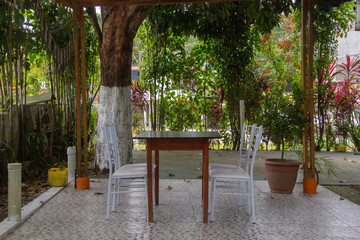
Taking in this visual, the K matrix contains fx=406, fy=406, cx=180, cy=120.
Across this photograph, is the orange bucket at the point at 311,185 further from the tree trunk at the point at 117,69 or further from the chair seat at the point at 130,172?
the tree trunk at the point at 117,69

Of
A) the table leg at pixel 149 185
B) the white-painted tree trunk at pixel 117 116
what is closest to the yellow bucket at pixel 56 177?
the white-painted tree trunk at pixel 117 116

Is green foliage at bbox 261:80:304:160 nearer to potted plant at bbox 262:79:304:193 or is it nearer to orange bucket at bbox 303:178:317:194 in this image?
potted plant at bbox 262:79:304:193

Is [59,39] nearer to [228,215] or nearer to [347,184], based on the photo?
[228,215]

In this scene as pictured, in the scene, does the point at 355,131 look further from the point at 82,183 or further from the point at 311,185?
the point at 82,183

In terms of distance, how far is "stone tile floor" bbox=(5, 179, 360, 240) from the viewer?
3527 mm

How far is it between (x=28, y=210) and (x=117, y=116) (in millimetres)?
2390

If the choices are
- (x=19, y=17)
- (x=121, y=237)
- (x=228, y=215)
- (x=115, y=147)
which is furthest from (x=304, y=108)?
(x=19, y=17)

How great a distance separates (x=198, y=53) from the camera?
A: 9.46m

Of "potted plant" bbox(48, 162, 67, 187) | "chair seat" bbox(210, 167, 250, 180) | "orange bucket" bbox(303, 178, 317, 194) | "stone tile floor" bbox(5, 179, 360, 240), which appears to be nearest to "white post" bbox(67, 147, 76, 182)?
"potted plant" bbox(48, 162, 67, 187)

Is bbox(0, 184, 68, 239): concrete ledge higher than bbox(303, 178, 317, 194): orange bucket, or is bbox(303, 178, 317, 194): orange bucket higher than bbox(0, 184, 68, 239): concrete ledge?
bbox(303, 178, 317, 194): orange bucket

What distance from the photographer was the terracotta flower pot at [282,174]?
5031 millimetres

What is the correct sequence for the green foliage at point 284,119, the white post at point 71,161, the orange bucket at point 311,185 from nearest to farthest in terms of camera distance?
the green foliage at point 284,119
the orange bucket at point 311,185
the white post at point 71,161

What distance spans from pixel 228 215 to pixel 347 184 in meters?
2.53

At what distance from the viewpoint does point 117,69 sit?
20.5 ft
